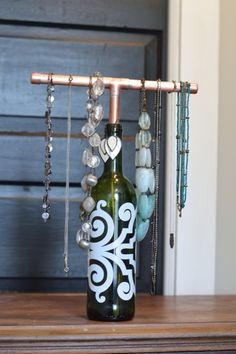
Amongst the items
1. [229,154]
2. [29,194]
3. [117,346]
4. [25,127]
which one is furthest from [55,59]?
[117,346]

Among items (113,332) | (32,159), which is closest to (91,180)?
(113,332)

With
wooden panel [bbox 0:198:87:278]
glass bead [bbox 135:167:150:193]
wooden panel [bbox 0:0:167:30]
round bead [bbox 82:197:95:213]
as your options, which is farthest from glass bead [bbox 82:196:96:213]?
wooden panel [bbox 0:0:167:30]

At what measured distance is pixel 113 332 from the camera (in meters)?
0.95

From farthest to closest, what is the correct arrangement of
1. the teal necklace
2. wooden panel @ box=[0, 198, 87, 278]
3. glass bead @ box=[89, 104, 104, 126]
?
wooden panel @ box=[0, 198, 87, 278]
the teal necklace
glass bead @ box=[89, 104, 104, 126]

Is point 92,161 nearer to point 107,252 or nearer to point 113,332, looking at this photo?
point 107,252

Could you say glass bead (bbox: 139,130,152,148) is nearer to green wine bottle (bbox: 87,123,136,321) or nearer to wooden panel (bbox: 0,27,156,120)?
green wine bottle (bbox: 87,123,136,321)

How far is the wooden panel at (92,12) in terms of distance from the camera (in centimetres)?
141

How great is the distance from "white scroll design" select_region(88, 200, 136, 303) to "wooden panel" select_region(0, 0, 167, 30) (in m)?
→ 0.57

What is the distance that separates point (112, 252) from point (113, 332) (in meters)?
0.14

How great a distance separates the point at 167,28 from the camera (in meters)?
1.46

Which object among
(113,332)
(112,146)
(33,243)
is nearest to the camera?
(113,332)

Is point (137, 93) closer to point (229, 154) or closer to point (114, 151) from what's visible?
point (229, 154)

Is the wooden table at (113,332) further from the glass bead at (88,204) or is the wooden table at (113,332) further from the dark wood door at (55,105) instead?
the dark wood door at (55,105)

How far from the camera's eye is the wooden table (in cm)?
93
